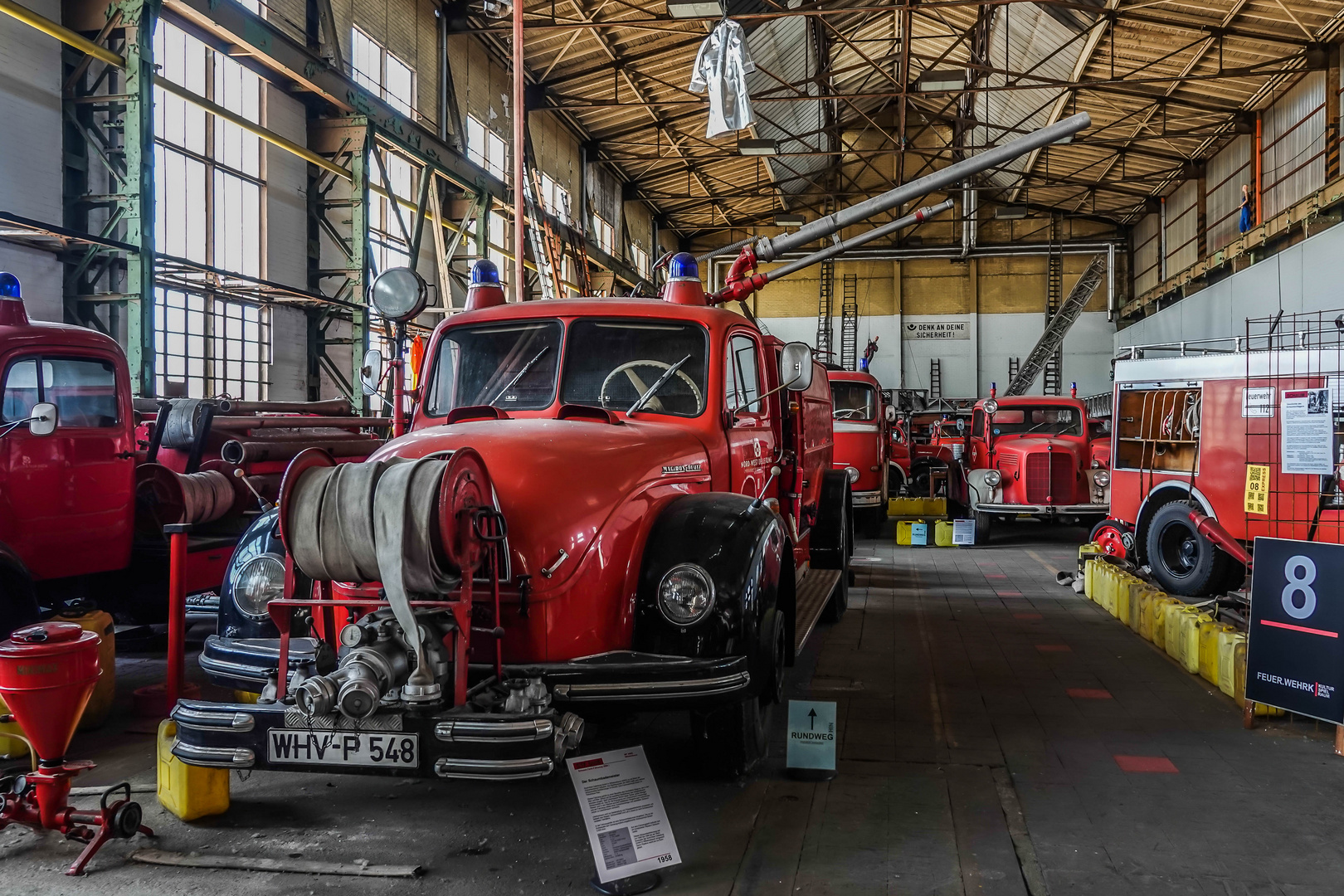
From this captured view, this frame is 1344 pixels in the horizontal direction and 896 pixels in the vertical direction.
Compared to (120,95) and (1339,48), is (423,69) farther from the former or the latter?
(1339,48)

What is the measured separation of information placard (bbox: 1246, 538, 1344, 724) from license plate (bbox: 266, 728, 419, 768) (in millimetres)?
4108

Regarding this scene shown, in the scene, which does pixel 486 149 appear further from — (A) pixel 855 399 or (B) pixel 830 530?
(B) pixel 830 530

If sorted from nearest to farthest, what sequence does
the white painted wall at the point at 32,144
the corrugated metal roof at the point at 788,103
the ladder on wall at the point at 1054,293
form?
the white painted wall at the point at 32,144 → the corrugated metal roof at the point at 788,103 → the ladder on wall at the point at 1054,293

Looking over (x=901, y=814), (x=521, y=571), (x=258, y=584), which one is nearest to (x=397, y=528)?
(x=521, y=571)

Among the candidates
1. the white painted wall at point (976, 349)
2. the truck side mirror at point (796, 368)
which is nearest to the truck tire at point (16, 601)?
the truck side mirror at point (796, 368)

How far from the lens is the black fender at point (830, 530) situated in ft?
25.0

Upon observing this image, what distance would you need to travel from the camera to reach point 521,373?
4621 mm

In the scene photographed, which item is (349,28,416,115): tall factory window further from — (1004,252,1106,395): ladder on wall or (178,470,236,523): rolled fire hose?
(1004,252,1106,395): ladder on wall

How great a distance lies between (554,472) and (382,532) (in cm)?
73

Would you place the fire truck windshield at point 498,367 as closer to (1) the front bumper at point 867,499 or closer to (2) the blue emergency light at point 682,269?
(2) the blue emergency light at point 682,269

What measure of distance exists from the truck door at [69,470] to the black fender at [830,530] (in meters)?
4.84

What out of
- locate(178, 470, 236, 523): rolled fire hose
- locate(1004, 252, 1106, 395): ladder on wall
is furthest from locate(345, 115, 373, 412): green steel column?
locate(1004, 252, 1106, 395): ladder on wall

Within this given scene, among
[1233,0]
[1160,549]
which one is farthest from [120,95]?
[1233,0]

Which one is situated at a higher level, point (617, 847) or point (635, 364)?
point (635, 364)
